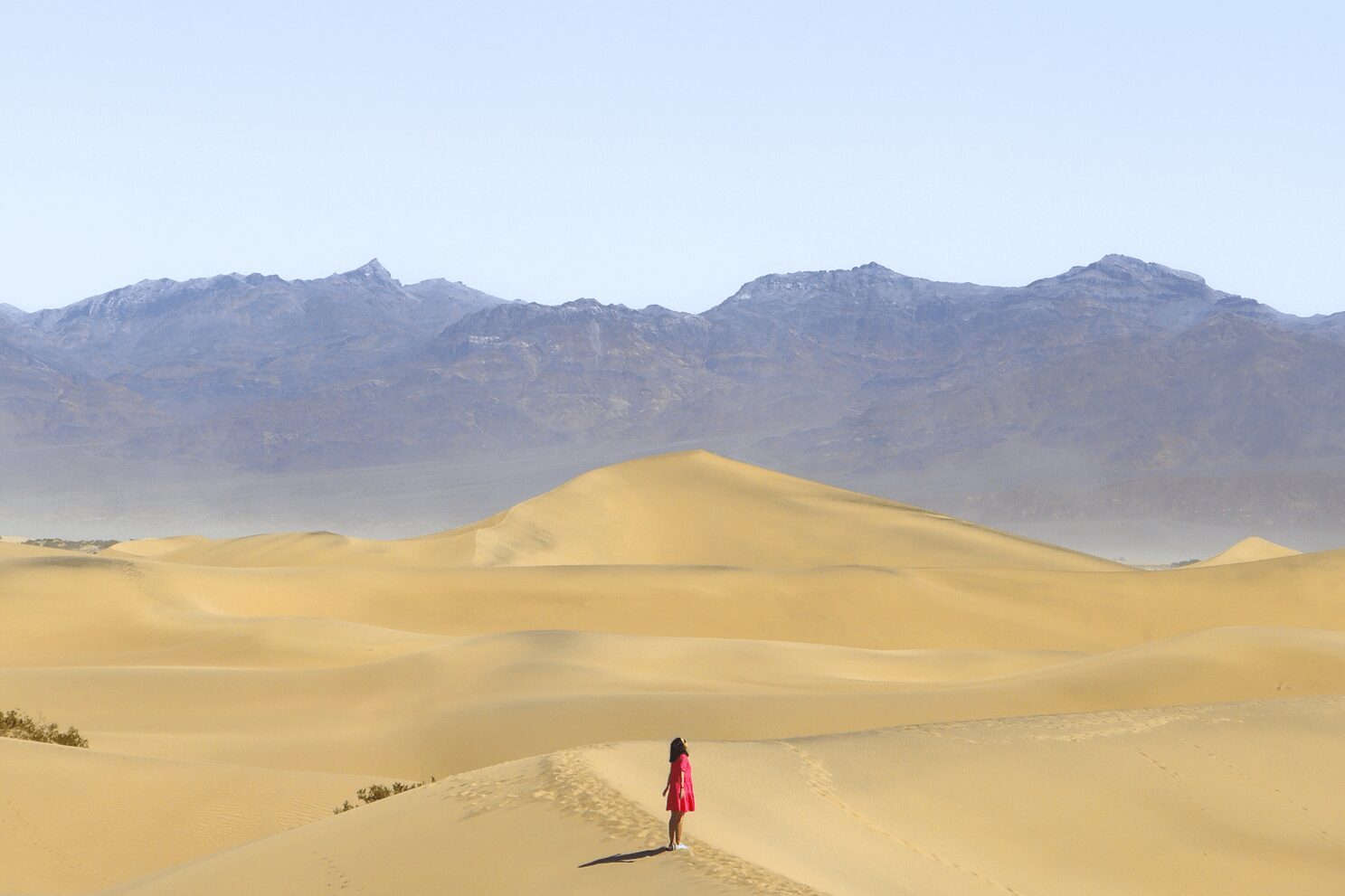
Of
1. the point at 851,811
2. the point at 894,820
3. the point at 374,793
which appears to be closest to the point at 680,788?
the point at 851,811

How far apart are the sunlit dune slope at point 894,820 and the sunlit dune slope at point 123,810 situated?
11.4 feet

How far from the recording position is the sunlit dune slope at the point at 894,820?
1359 centimetres

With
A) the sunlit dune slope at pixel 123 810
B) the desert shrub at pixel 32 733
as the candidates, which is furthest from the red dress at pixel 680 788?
the desert shrub at pixel 32 733

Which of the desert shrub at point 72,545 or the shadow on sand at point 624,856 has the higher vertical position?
the shadow on sand at point 624,856

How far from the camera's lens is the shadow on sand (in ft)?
42.7

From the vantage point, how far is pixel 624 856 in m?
13.1

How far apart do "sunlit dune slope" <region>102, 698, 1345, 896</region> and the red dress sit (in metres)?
0.40

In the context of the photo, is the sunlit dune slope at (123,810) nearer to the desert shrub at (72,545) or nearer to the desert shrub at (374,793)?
the desert shrub at (374,793)

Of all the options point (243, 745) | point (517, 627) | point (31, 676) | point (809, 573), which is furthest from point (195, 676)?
point (809, 573)

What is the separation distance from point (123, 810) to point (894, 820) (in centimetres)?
948

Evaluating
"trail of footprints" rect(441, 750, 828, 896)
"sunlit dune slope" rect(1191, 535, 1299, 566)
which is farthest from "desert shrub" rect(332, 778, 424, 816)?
"sunlit dune slope" rect(1191, 535, 1299, 566)

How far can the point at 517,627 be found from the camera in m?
48.0

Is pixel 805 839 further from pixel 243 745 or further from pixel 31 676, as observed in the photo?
pixel 31 676

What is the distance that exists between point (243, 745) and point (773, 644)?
14788mm
